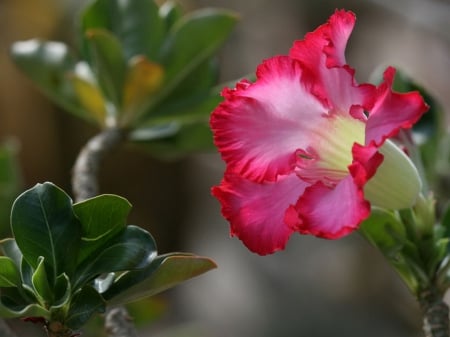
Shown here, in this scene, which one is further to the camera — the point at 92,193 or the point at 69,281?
the point at 92,193

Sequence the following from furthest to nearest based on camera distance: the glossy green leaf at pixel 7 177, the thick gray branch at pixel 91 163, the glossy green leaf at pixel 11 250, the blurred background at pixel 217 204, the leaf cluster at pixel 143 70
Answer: the blurred background at pixel 217 204, the glossy green leaf at pixel 7 177, the leaf cluster at pixel 143 70, the thick gray branch at pixel 91 163, the glossy green leaf at pixel 11 250

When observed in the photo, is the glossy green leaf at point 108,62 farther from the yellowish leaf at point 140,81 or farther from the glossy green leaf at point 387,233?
the glossy green leaf at point 387,233

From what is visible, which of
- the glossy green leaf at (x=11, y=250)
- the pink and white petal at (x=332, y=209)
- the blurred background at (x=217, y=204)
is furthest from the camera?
the blurred background at (x=217, y=204)

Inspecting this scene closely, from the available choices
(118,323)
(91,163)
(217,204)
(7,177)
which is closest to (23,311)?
(118,323)

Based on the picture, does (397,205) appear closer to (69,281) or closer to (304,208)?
(304,208)

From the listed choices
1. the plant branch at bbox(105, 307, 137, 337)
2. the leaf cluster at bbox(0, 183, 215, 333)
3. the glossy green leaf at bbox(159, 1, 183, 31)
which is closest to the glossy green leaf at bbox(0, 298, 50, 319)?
the leaf cluster at bbox(0, 183, 215, 333)

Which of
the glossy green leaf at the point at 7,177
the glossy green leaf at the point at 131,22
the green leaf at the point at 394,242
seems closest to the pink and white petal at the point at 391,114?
the green leaf at the point at 394,242

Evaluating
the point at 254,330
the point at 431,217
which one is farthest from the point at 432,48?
the point at 431,217

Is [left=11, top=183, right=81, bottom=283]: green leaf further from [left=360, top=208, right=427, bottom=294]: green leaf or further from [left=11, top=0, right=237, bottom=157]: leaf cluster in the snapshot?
[left=11, top=0, right=237, bottom=157]: leaf cluster
